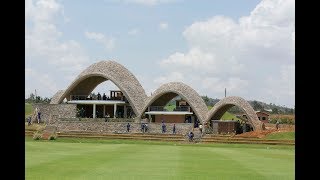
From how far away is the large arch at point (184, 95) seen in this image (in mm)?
49812

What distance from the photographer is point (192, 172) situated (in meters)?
13.3

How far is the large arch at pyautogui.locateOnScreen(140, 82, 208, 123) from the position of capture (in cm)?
4981

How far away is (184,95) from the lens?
50750mm

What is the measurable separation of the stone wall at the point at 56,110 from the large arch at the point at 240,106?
1387cm

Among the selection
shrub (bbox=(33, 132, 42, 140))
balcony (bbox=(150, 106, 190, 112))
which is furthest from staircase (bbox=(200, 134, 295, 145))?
balcony (bbox=(150, 106, 190, 112))

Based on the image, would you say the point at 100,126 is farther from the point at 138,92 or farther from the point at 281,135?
the point at 281,135

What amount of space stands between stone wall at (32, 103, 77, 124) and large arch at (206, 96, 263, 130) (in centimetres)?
1387

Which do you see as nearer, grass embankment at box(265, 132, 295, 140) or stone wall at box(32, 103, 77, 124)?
grass embankment at box(265, 132, 295, 140)

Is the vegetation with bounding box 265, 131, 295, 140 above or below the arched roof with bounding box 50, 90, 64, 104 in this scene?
below

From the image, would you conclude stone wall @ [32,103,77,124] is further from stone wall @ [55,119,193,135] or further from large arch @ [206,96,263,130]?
large arch @ [206,96,263,130]

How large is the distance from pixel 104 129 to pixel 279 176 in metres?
32.7

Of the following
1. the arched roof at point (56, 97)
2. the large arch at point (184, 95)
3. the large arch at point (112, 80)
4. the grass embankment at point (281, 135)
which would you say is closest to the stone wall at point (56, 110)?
the large arch at point (112, 80)
